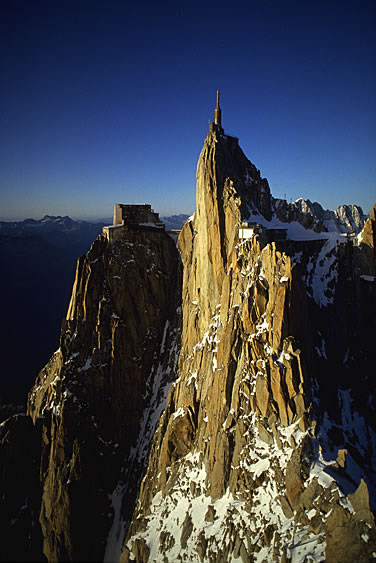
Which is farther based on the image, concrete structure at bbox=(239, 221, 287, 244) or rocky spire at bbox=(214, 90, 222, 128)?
rocky spire at bbox=(214, 90, 222, 128)

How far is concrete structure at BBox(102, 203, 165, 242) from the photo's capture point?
206 ft

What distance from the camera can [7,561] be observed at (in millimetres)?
48469

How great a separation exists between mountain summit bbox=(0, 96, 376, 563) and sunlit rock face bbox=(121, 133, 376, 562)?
7.3 inches

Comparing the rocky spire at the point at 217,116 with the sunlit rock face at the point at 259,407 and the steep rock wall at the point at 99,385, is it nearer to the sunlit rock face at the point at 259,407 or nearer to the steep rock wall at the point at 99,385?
the sunlit rock face at the point at 259,407

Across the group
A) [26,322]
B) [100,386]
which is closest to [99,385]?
[100,386]

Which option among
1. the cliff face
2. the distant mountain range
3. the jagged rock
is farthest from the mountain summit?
the distant mountain range

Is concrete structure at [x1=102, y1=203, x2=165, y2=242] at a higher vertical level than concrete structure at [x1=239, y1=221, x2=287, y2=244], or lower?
higher

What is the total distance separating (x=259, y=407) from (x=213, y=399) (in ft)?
25.1

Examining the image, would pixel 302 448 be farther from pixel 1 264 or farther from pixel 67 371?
pixel 1 264

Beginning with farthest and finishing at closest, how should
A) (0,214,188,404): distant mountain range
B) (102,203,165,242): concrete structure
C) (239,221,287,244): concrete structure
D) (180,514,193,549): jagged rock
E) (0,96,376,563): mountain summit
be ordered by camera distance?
(0,214,188,404): distant mountain range
(102,203,165,242): concrete structure
(239,221,287,244): concrete structure
(180,514,193,549): jagged rock
(0,96,376,563): mountain summit

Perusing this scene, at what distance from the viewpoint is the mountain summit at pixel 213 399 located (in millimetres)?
28656

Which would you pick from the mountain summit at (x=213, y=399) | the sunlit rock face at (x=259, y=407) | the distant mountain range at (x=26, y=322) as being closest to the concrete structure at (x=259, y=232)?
the mountain summit at (x=213, y=399)

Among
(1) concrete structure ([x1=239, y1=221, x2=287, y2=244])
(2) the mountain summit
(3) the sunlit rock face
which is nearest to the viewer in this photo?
(3) the sunlit rock face

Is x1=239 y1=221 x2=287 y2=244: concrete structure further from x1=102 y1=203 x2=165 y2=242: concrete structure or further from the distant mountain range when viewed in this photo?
the distant mountain range
